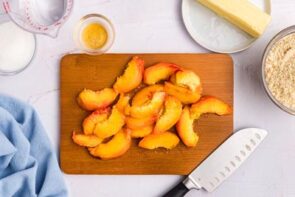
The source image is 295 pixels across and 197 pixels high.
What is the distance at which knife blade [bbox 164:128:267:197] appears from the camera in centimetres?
87

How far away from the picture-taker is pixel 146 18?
90cm

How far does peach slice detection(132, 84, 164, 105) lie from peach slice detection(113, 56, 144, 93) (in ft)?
0.06

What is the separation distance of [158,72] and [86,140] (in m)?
0.18

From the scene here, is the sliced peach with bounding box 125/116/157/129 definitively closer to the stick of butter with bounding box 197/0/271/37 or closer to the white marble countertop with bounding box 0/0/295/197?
the white marble countertop with bounding box 0/0/295/197

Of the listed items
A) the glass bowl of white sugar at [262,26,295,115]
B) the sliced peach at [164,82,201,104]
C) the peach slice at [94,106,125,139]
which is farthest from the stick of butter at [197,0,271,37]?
the peach slice at [94,106,125,139]

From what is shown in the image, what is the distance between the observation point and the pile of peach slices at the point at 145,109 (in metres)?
0.87

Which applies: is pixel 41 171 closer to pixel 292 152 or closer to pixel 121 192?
pixel 121 192

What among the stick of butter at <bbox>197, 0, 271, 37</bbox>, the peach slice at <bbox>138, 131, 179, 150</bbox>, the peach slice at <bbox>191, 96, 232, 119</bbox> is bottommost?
the peach slice at <bbox>138, 131, 179, 150</bbox>

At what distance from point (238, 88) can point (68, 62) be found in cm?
31

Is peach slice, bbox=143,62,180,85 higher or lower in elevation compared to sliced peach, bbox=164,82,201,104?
higher

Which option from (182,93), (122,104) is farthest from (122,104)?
(182,93)

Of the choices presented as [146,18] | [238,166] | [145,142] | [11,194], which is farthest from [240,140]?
[11,194]

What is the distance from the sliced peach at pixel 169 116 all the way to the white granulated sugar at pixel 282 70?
161mm

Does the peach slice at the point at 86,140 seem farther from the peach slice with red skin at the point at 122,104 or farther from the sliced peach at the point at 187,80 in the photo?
the sliced peach at the point at 187,80
